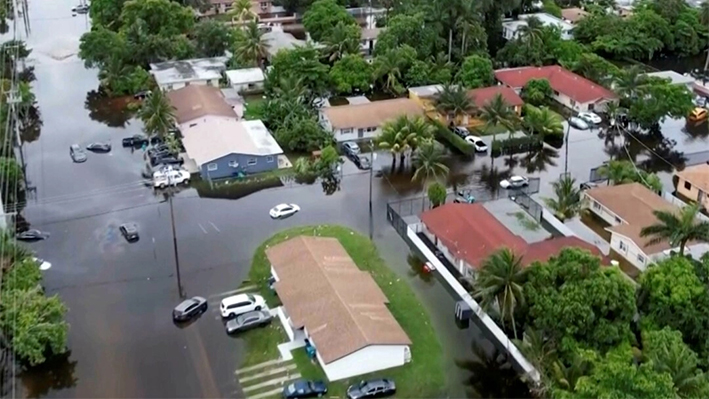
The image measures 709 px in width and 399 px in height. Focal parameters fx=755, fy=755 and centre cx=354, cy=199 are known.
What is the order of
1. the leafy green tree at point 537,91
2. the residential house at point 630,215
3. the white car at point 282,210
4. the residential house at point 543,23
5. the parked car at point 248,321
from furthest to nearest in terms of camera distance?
the residential house at point 543,23, the leafy green tree at point 537,91, the white car at point 282,210, the residential house at point 630,215, the parked car at point 248,321

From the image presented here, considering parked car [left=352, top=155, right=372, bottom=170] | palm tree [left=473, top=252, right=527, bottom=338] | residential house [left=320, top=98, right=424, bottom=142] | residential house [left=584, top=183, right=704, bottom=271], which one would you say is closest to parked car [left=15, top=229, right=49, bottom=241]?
parked car [left=352, top=155, right=372, bottom=170]

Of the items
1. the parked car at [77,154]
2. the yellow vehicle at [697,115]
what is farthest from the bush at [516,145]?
the parked car at [77,154]

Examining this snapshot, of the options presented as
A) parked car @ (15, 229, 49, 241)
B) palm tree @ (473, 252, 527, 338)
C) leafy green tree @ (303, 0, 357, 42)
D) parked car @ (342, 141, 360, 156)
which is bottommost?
parked car @ (15, 229, 49, 241)

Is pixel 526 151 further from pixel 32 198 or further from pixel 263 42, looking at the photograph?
pixel 32 198

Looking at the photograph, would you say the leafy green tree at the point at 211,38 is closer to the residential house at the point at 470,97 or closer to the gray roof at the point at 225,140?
the gray roof at the point at 225,140

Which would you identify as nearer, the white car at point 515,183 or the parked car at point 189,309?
the parked car at point 189,309

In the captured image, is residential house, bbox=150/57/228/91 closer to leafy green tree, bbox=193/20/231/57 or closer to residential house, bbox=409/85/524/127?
leafy green tree, bbox=193/20/231/57
